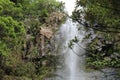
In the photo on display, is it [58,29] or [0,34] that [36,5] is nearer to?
[58,29]

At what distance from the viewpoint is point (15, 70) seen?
17.0 m

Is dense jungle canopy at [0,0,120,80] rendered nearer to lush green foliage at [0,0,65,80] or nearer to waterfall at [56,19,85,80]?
lush green foliage at [0,0,65,80]

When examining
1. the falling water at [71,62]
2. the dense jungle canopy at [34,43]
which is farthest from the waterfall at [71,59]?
the dense jungle canopy at [34,43]

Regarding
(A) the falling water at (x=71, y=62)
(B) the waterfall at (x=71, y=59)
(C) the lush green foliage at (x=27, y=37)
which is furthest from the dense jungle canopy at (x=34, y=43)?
(B) the waterfall at (x=71, y=59)

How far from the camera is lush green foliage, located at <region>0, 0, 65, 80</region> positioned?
1505 centimetres

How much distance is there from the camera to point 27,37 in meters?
19.2

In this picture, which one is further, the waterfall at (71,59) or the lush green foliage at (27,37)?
the waterfall at (71,59)

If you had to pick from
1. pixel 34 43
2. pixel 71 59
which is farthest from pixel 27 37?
pixel 71 59

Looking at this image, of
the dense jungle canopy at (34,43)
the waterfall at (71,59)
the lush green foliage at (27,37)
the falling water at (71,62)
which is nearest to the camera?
the dense jungle canopy at (34,43)

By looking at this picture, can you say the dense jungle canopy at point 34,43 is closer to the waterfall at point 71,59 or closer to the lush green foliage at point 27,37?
the lush green foliage at point 27,37

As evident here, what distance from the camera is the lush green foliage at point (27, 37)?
15047 millimetres

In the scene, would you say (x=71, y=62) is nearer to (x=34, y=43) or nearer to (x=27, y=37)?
(x=34, y=43)

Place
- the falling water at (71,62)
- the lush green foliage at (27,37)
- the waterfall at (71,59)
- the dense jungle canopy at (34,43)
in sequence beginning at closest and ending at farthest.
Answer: the dense jungle canopy at (34,43)
the lush green foliage at (27,37)
the falling water at (71,62)
the waterfall at (71,59)

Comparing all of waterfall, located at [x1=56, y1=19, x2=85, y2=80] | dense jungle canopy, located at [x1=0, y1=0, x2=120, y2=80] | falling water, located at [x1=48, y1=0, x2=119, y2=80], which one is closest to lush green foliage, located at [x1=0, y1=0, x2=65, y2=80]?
dense jungle canopy, located at [x1=0, y1=0, x2=120, y2=80]
